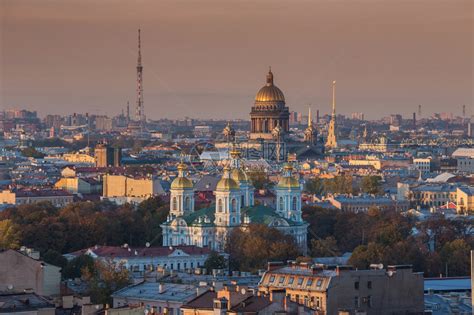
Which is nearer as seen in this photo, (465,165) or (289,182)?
(289,182)

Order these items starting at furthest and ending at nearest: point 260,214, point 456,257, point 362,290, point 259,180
Result: 1. point 259,180
2. point 260,214
3. point 456,257
4. point 362,290

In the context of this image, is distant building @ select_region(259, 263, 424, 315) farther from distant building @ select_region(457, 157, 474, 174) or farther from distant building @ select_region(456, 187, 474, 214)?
distant building @ select_region(457, 157, 474, 174)

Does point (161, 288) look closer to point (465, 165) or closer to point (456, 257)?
point (456, 257)

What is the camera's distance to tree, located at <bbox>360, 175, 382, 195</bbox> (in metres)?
104

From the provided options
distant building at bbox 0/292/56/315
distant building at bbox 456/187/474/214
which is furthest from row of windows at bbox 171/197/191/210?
distant building at bbox 0/292/56/315

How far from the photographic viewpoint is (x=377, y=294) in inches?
1618

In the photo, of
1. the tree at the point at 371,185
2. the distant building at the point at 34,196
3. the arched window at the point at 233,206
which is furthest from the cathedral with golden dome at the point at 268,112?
the arched window at the point at 233,206

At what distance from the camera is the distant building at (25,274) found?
1673 inches

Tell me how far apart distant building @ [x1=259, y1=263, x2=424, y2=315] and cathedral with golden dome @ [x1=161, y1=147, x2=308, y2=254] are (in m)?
24.3

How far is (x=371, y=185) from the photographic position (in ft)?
349

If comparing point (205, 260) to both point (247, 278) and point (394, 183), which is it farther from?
point (394, 183)

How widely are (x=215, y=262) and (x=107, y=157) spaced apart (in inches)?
3233

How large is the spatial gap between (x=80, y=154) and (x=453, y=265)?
104803 millimetres

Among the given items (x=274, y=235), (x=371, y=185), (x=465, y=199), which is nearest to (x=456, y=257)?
(x=274, y=235)
